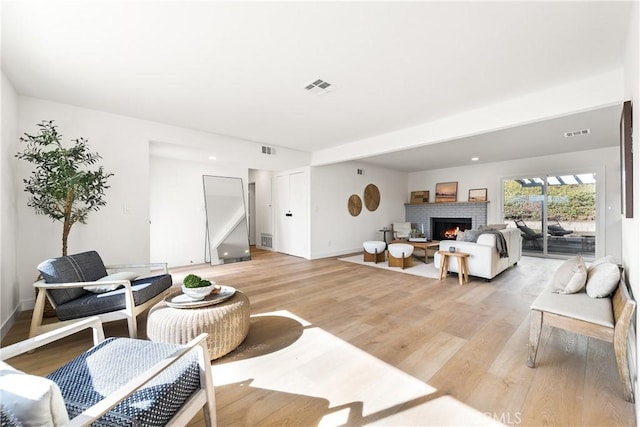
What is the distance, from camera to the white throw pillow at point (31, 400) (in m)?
0.70

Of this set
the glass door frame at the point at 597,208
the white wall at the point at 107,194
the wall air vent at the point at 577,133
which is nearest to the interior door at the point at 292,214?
the white wall at the point at 107,194

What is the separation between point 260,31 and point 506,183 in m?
7.40

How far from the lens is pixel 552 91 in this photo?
2.95 meters

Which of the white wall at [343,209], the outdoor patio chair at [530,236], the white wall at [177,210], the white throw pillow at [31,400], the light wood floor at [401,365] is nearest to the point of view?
the white throw pillow at [31,400]

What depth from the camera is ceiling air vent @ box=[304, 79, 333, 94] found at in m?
2.79

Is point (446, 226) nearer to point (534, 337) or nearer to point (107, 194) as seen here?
point (534, 337)

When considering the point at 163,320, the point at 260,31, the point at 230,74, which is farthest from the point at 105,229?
the point at 260,31

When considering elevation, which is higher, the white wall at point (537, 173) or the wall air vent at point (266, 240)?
the white wall at point (537, 173)

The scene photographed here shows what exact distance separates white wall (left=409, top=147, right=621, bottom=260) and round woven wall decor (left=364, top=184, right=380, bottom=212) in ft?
6.06

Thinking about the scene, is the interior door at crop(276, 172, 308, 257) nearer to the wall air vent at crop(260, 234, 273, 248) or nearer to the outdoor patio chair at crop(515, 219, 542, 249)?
the wall air vent at crop(260, 234, 273, 248)

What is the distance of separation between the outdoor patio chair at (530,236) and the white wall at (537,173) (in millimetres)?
515

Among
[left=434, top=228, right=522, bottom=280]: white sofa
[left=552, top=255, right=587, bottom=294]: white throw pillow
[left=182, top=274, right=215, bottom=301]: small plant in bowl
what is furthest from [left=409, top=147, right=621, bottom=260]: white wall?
[left=182, top=274, right=215, bottom=301]: small plant in bowl

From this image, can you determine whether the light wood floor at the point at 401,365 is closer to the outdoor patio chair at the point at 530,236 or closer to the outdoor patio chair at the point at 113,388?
the outdoor patio chair at the point at 113,388

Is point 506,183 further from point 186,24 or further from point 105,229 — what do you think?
point 105,229
